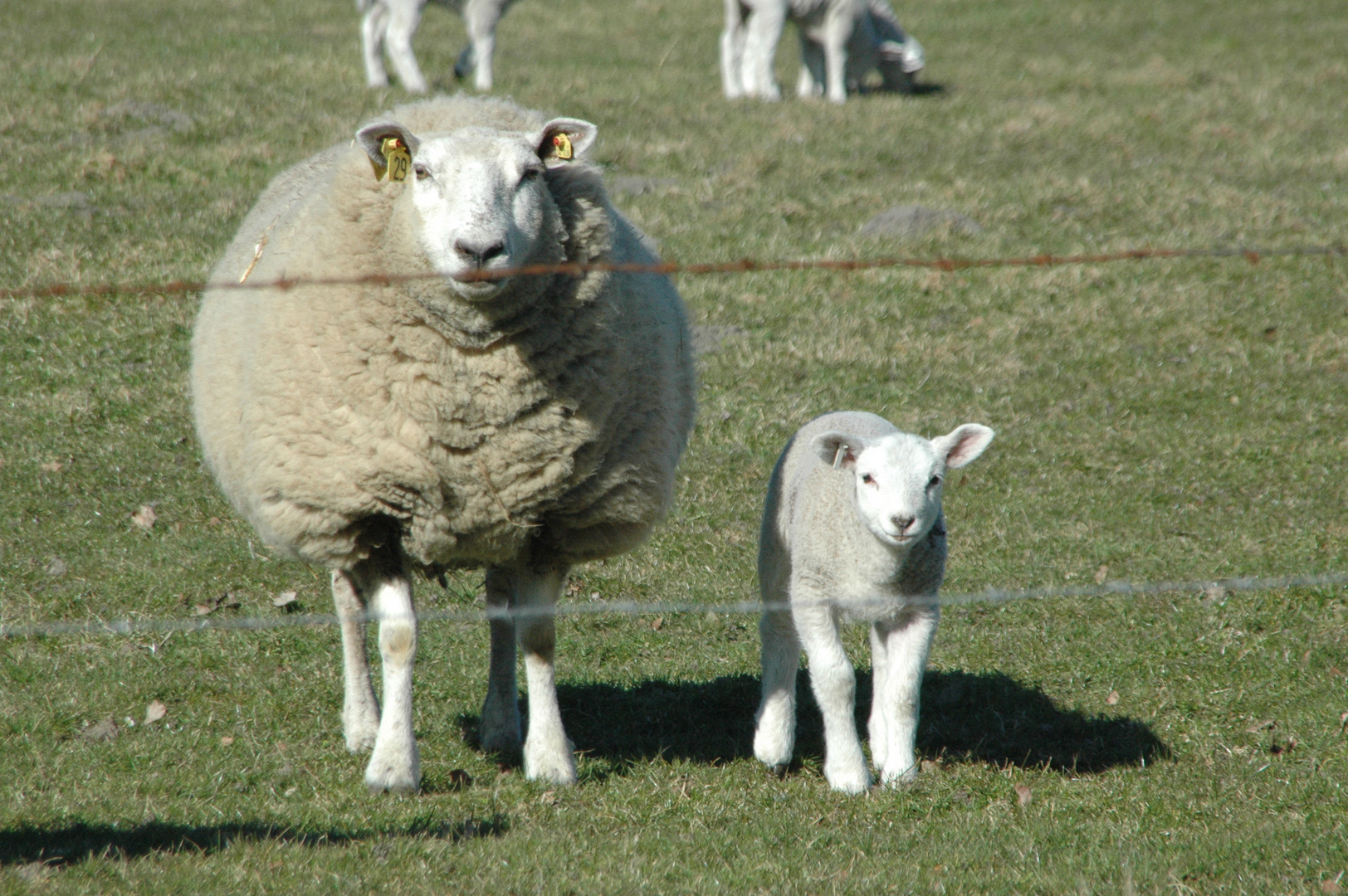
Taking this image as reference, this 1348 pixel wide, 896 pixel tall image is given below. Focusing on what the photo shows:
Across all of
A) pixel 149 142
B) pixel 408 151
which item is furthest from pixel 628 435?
pixel 149 142

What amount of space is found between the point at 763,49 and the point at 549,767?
1454cm

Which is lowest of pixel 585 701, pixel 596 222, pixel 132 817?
pixel 585 701

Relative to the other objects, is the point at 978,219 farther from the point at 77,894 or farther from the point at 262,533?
the point at 77,894

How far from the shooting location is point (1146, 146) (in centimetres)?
1583

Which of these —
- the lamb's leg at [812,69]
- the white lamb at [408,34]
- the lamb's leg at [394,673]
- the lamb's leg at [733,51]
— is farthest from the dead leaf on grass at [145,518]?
the lamb's leg at [812,69]

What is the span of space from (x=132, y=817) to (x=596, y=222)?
2615 mm

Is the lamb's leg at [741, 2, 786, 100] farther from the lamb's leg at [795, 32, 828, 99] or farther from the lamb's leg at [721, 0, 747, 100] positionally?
the lamb's leg at [795, 32, 828, 99]

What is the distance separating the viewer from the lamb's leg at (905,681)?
4.91 m

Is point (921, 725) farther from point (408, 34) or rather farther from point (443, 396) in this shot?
point (408, 34)

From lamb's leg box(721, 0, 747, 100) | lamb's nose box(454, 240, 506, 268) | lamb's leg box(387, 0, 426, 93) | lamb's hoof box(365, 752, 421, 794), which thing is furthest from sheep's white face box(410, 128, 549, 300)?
lamb's leg box(721, 0, 747, 100)

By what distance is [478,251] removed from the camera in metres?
4.21

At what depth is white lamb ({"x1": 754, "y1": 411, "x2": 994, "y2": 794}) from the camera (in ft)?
15.3

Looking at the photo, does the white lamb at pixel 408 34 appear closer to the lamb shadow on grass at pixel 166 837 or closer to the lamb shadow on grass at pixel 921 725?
the lamb shadow on grass at pixel 921 725

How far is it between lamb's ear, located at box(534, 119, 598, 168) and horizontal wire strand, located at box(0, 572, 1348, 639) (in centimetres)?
163
